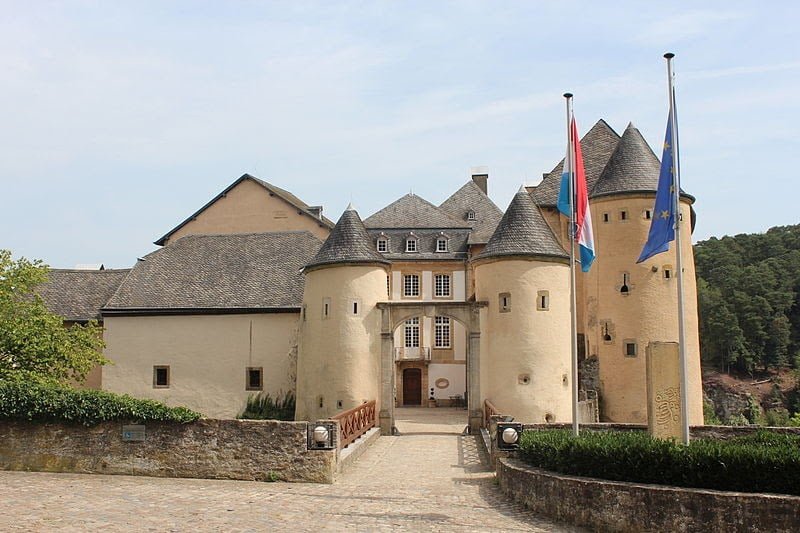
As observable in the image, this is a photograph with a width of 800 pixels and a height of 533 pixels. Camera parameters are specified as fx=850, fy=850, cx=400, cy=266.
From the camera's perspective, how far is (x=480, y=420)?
27.2 metres

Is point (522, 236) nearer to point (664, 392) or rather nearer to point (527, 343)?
point (527, 343)

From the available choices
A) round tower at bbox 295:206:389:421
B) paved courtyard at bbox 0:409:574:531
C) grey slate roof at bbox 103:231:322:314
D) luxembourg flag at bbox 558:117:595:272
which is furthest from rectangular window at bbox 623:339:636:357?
luxembourg flag at bbox 558:117:595:272

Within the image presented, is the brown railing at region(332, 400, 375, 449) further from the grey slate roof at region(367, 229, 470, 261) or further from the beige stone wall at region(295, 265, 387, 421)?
the grey slate roof at region(367, 229, 470, 261)

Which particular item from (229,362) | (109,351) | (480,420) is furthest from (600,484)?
(109,351)

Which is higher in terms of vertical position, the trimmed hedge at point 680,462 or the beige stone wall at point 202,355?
the beige stone wall at point 202,355

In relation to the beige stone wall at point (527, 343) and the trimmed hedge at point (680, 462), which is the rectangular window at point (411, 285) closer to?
the beige stone wall at point (527, 343)

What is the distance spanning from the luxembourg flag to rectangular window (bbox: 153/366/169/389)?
1998cm

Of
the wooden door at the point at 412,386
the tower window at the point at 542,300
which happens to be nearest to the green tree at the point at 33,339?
the tower window at the point at 542,300

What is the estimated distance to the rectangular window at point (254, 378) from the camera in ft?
108

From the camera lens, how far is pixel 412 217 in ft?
154

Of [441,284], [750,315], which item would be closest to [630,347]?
[441,284]

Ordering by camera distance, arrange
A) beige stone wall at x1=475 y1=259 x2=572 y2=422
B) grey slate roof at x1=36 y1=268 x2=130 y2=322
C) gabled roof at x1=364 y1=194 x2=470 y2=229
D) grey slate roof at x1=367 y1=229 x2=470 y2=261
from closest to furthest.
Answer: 1. beige stone wall at x1=475 y1=259 x2=572 y2=422
2. grey slate roof at x1=36 y1=268 x2=130 y2=322
3. grey slate roof at x1=367 y1=229 x2=470 y2=261
4. gabled roof at x1=364 y1=194 x2=470 y2=229

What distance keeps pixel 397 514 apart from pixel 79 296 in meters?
26.1

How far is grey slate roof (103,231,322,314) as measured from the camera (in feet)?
111
